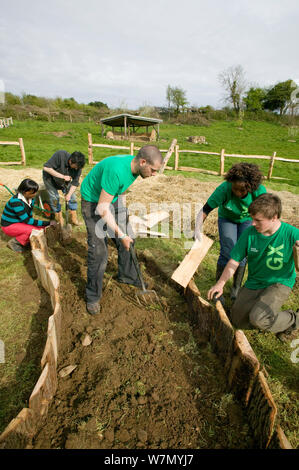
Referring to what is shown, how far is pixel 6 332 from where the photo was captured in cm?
267

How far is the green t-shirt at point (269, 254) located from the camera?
2414 mm

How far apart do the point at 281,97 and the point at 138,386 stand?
4507 cm

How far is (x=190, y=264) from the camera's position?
3295 millimetres

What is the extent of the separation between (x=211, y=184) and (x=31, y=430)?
7905mm

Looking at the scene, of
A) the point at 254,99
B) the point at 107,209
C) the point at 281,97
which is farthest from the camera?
the point at 254,99

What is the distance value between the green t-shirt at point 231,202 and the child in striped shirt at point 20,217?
8.65 feet

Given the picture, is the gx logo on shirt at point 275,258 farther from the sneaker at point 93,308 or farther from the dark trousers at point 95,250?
the sneaker at point 93,308

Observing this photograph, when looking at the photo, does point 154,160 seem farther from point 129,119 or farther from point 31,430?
point 129,119

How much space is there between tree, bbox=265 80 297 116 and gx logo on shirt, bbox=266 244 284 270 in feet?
135

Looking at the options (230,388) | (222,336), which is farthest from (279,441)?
(222,336)

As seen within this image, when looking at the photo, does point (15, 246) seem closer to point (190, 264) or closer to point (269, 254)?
point (190, 264)

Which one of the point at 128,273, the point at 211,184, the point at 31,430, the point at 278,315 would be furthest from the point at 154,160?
the point at 211,184
